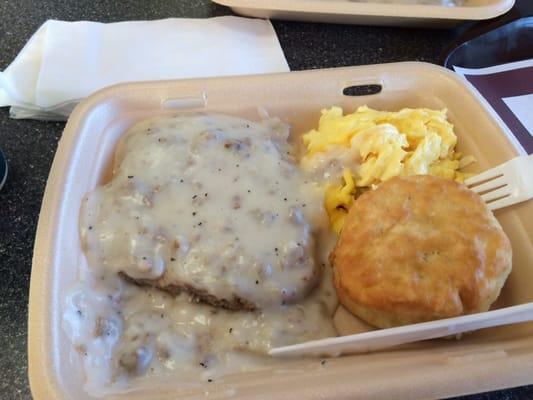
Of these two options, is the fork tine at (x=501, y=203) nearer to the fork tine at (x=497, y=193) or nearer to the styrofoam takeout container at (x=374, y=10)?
the fork tine at (x=497, y=193)

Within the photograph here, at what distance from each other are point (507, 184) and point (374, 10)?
68 centimetres

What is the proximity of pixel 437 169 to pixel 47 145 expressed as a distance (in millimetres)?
963

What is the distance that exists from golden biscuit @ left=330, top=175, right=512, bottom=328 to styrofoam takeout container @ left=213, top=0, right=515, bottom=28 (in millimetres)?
670

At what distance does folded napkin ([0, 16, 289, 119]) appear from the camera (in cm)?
131

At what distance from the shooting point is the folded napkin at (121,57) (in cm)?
131

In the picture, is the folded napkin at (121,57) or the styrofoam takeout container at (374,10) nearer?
the folded napkin at (121,57)

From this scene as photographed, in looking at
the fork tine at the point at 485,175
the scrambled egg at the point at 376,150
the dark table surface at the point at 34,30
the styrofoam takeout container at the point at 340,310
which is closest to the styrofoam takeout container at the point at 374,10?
the dark table surface at the point at 34,30

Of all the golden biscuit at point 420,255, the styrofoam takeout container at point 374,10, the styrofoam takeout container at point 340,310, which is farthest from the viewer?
the styrofoam takeout container at point 374,10

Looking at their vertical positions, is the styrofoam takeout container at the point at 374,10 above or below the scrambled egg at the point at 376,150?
above

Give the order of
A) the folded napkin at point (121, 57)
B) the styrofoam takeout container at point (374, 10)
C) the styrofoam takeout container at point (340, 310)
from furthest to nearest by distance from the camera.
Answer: the styrofoam takeout container at point (374, 10), the folded napkin at point (121, 57), the styrofoam takeout container at point (340, 310)

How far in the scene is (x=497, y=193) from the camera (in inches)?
40.8

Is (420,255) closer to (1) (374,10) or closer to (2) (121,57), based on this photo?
(1) (374,10)

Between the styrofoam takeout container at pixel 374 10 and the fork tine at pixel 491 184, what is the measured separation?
0.64 m

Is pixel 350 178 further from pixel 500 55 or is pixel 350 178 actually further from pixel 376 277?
pixel 500 55
